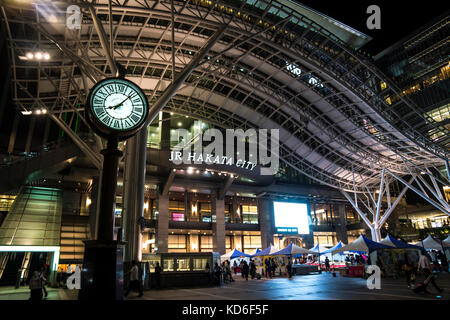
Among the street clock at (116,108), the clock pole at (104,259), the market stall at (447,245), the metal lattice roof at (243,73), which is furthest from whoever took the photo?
the market stall at (447,245)

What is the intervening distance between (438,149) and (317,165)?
14.6m

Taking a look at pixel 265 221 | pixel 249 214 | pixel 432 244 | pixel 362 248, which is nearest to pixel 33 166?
pixel 362 248

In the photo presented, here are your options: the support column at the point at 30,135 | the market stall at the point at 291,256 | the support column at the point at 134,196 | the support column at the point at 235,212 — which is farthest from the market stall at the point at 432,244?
the support column at the point at 30,135

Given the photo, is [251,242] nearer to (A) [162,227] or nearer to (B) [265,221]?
(B) [265,221]

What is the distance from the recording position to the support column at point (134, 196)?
56.0 feet

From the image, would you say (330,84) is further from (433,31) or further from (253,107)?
(433,31)

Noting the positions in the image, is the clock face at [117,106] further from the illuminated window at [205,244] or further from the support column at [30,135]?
the illuminated window at [205,244]

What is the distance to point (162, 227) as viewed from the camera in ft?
115

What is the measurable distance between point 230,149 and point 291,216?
17751mm

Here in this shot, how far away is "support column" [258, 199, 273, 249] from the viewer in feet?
144

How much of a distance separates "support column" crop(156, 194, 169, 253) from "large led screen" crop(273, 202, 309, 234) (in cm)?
1824

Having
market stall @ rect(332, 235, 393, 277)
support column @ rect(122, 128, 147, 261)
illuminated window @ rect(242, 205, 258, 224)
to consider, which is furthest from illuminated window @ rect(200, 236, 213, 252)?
support column @ rect(122, 128, 147, 261)

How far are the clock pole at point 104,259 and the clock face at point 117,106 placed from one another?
1008 millimetres

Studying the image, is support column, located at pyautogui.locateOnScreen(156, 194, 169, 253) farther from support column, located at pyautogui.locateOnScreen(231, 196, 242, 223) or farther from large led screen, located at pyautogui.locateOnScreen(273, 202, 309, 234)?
large led screen, located at pyautogui.locateOnScreen(273, 202, 309, 234)
